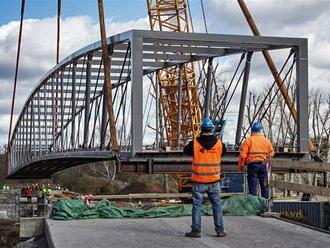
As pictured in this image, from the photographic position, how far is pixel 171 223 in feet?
41.7

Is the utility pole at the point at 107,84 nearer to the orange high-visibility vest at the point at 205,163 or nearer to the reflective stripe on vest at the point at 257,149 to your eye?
the reflective stripe on vest at the point at 257,149

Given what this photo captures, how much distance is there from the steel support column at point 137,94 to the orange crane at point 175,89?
1809 cm

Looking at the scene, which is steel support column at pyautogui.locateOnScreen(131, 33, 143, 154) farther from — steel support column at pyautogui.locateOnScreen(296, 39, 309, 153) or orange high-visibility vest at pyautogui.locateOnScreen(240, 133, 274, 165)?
orange high-visibility vest at pyautogui.locateOnScreen(240, 133, 274, 165)

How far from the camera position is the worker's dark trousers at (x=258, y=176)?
14.4 meters

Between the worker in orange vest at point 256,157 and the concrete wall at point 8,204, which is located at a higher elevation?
the worker in orange vest at point 256,157

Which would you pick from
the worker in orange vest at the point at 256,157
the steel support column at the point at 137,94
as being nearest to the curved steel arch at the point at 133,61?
the steel support column at the point at 137,94

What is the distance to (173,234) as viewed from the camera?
36.9 ft

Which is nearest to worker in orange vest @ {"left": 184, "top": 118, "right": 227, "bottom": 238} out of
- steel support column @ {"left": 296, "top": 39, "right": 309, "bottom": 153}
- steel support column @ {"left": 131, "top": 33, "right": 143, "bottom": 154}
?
steel support column @ {"left": 131, "top": 33, "right": 143, "bottom": 154}

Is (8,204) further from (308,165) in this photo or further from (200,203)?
(200,203)

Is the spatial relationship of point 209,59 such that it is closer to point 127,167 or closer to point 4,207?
point 127,167

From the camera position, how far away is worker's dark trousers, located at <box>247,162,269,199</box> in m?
14.4

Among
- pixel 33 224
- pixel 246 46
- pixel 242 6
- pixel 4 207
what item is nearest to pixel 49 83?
pixel 4 207

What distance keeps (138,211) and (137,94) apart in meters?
8.95

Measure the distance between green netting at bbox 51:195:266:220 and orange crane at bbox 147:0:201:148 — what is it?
26.5m
